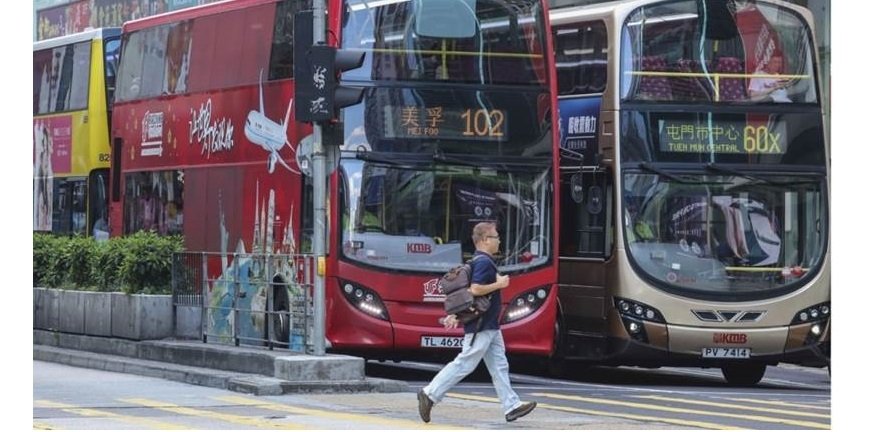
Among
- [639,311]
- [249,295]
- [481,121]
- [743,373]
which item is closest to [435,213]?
[481,121]

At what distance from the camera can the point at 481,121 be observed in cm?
2083

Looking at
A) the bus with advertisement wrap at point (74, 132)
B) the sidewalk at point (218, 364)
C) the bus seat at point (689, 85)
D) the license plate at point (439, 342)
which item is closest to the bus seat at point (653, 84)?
the bus seat at point (689, 85)

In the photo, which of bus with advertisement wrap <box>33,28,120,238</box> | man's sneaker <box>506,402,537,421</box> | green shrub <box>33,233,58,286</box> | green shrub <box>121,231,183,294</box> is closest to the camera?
man's sneaker <box>506,402,537,421</box>

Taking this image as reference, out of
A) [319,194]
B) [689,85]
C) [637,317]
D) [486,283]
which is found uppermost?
[689,85]

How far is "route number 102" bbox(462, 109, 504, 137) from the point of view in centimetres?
2080

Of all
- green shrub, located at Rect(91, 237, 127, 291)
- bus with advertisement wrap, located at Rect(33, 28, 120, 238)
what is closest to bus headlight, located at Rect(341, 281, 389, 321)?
green shrub, located at Rect(91, 237, 127, 291)

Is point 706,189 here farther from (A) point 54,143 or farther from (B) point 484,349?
(A) point 54,143

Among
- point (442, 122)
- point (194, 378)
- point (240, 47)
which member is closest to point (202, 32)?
point (240, 47)

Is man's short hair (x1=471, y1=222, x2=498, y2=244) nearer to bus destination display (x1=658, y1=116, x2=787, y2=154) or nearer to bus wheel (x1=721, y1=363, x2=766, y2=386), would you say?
bus destination display (x1=658, y1=116, x2=787, y2=154)

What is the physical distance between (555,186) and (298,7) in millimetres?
3682

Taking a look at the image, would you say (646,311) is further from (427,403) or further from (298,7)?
(427,403)

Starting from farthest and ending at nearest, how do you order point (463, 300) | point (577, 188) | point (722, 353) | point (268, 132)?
point (268, 132) → point (577, 188) → point (722, 353) → point (463, 300)

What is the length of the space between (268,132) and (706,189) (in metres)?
5.14

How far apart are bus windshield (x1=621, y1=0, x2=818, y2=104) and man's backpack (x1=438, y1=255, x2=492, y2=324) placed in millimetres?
6986
